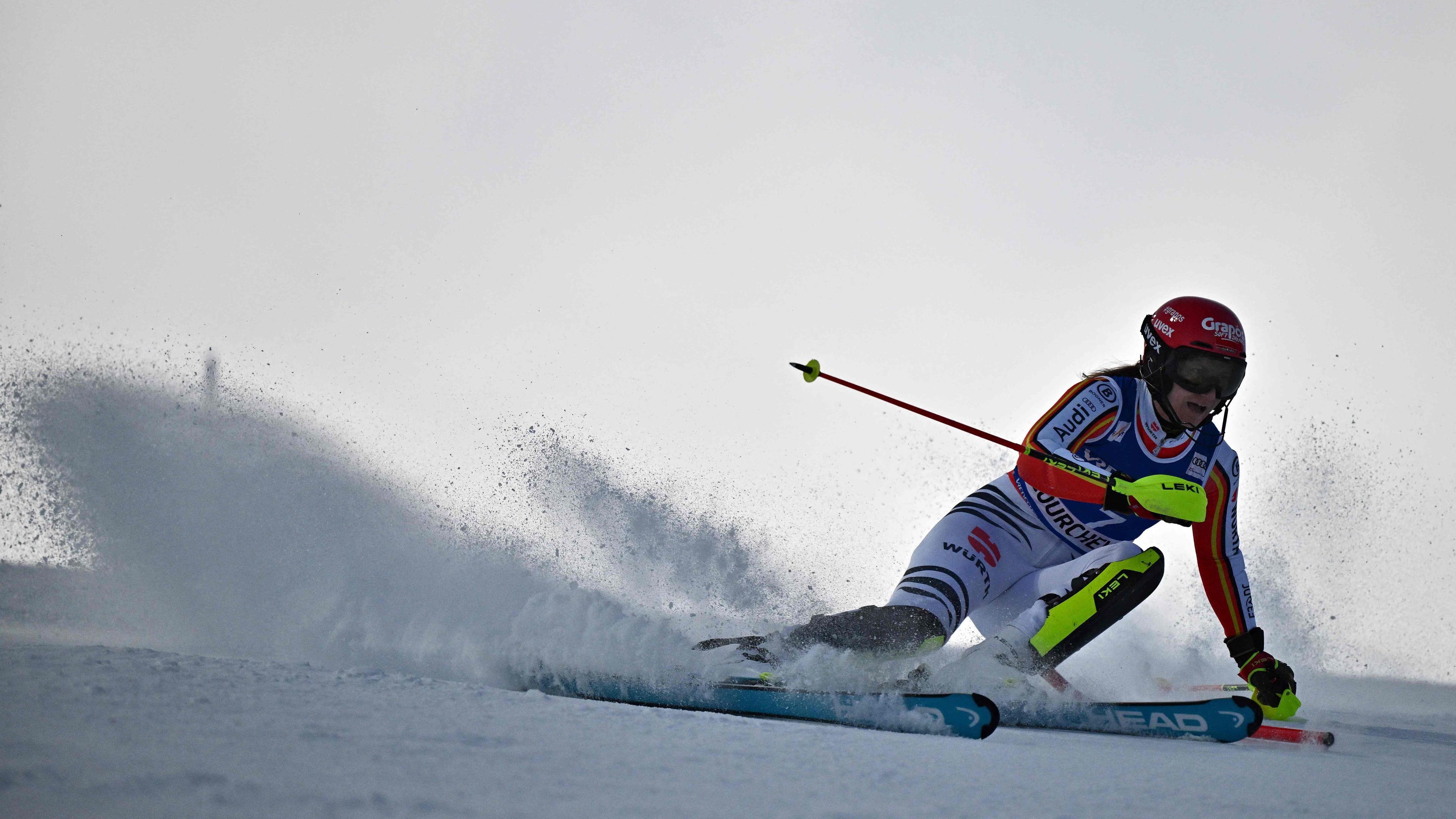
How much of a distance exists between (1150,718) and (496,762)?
7.34ft

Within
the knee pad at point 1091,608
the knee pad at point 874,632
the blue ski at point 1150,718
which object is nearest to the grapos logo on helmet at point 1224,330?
the knee pad at point 1091,608

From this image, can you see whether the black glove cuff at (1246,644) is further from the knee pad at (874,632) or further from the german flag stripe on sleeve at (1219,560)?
the knee pad at (874,632)

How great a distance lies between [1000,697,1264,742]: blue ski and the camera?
2.78m

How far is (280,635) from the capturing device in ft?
10.7

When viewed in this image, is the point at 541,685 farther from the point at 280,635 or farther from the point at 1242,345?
the point at 1242,345

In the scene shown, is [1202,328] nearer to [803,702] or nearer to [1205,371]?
[1205,371]

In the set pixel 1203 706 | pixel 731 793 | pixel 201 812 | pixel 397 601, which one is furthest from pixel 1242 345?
pixel 201 812

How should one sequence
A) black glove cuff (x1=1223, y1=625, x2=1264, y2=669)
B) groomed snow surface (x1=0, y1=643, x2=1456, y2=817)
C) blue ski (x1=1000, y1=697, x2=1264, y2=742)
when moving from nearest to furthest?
groomed snow surface (x1=0, y1=643, x2=1456, y2=817) → blue ski (x1=1000, y1=697, x2=1264, y2=742) → black glove cuff (x1=1223, y1=625, x2=1264, y2=669)

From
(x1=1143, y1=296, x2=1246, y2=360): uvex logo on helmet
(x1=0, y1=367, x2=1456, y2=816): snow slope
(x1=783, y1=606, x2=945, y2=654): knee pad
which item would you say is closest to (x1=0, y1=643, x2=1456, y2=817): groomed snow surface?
(x1=0, y1=367, x2=1456, y2=816): snow slope

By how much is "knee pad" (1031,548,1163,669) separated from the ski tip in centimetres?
81

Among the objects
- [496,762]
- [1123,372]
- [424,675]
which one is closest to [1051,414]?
[1123,372]

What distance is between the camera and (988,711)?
2258mm

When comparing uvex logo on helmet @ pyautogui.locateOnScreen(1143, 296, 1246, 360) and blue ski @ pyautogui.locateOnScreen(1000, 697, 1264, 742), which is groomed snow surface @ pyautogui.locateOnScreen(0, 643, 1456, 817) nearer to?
blue ski @ pyautogui.locateOnScreen(1000, 697, 1264, 742)

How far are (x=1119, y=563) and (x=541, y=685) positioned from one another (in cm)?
184
